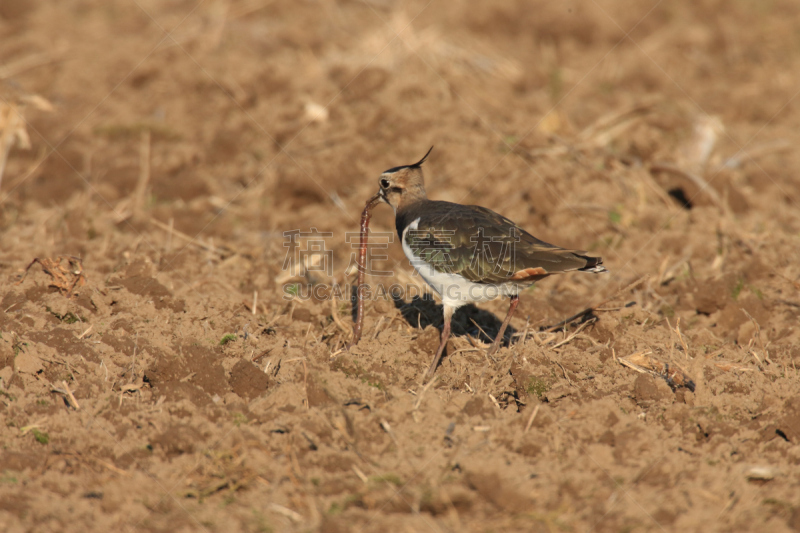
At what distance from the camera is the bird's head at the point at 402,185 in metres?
6.82

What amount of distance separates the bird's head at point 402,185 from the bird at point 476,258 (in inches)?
24.6

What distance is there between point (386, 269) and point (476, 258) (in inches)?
97.2

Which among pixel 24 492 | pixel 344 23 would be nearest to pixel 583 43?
pixel 344 23

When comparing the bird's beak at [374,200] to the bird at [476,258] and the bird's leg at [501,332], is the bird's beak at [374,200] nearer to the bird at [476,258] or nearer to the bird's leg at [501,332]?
the bird at [476,258]

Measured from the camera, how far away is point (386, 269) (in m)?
8.11

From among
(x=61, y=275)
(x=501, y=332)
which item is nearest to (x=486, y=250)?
(x=501, y=332)

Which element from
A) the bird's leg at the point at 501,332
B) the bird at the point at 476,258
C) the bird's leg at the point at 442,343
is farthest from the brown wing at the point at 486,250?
the bird's leg at the point at 501,332

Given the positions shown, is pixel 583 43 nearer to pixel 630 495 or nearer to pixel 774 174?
pixel 774 174

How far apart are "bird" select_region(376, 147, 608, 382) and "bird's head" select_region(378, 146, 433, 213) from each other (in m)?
0.63

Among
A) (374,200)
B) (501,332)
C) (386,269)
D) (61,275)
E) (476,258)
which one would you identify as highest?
(374,200)

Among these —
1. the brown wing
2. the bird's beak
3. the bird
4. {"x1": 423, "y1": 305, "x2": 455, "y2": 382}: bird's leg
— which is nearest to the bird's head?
the bird's beak

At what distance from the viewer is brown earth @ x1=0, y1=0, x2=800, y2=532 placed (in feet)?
13.5

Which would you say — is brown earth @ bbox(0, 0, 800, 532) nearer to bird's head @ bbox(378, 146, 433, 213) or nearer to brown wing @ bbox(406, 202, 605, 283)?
brown wing @ bbox(406, 202, 605, 283)

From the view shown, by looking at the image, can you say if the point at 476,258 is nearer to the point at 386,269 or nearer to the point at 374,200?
the point at 374,200
